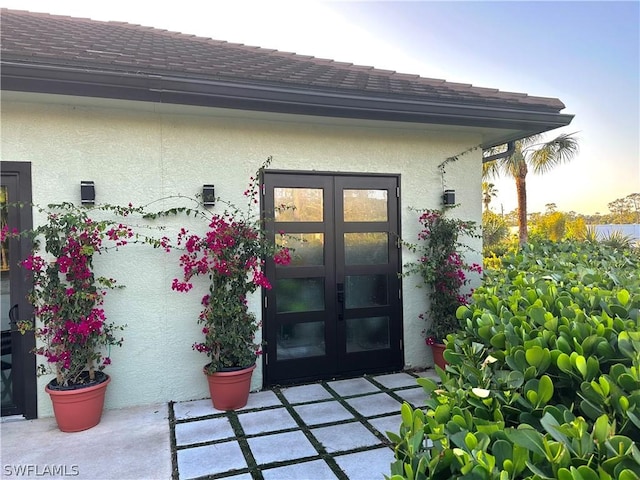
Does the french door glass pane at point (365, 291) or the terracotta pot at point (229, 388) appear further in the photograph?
the french door glass pane at point (365, 291)

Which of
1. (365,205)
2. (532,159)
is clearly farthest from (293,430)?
(532,159)

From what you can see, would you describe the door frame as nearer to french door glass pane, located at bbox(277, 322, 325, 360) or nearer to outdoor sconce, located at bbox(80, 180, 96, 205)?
outdoor sconce, located at bbox(80, 180, 96, 205)

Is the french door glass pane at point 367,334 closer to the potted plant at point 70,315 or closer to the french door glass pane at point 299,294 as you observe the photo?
the french door glass pane at point 299,294

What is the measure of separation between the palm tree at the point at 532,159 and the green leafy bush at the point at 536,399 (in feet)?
46.0

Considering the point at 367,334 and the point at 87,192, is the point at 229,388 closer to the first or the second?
the point at 367,334

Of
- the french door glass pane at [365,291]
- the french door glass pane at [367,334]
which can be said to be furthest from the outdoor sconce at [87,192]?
the french door glass pane at [367,334]

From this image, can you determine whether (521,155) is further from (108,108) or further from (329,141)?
(108,108)

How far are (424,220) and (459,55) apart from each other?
19.9 feet

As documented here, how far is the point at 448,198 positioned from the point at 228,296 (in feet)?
11.5

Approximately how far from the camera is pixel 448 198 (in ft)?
19.9

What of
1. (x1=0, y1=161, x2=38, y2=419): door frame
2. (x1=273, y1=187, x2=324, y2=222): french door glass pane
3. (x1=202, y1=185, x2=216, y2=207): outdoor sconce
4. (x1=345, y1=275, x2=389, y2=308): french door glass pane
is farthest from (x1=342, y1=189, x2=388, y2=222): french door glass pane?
(x1=0, y1=161, x2=38, y2=419): door frame

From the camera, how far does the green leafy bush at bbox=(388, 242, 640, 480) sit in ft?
3.46

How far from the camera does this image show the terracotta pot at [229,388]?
4.54 metres

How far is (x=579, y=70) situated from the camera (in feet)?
38.1
